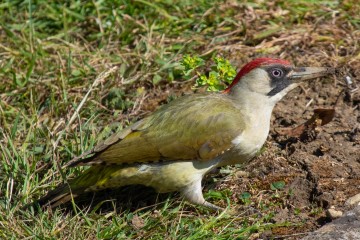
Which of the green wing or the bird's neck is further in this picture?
the bird's neck

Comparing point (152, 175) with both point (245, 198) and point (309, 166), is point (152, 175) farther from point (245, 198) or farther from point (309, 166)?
point (309, 166)

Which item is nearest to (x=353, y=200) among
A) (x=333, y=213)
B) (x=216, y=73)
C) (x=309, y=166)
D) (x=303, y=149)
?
(x=333, y=213)

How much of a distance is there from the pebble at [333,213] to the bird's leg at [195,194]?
2.16 ft

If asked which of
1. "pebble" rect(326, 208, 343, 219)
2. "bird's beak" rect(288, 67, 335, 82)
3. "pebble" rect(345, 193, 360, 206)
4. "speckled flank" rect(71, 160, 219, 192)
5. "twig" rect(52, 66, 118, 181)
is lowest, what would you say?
"pebble" rect(326, 208, 343, 219)

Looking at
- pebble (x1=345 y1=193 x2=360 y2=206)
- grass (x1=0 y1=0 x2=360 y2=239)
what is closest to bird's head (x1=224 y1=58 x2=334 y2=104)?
grass (x1=0 y1=0 x2=360 y2=239)

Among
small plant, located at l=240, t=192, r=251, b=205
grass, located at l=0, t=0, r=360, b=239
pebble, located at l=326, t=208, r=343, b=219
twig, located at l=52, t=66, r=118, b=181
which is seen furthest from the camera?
twig, located at l=52, t=66, r=118, b=181

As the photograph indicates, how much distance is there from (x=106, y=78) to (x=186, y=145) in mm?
1550

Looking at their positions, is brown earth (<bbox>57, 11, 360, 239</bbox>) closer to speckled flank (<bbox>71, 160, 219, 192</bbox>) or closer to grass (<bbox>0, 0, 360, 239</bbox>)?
grass (<bbox>0, 0, 360, 239</bbox>)

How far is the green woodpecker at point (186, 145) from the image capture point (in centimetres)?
482

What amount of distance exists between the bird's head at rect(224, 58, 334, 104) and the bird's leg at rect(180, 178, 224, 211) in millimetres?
675

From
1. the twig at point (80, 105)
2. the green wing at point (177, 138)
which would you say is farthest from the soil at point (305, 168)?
the twig at point (80, 105)

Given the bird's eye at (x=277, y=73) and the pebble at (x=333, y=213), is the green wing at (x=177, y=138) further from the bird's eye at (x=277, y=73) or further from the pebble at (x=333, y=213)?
the pebble at (x=333, y=213)

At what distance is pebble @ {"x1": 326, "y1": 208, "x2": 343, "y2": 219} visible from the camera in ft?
15.2

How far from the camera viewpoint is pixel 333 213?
4.64 meters
